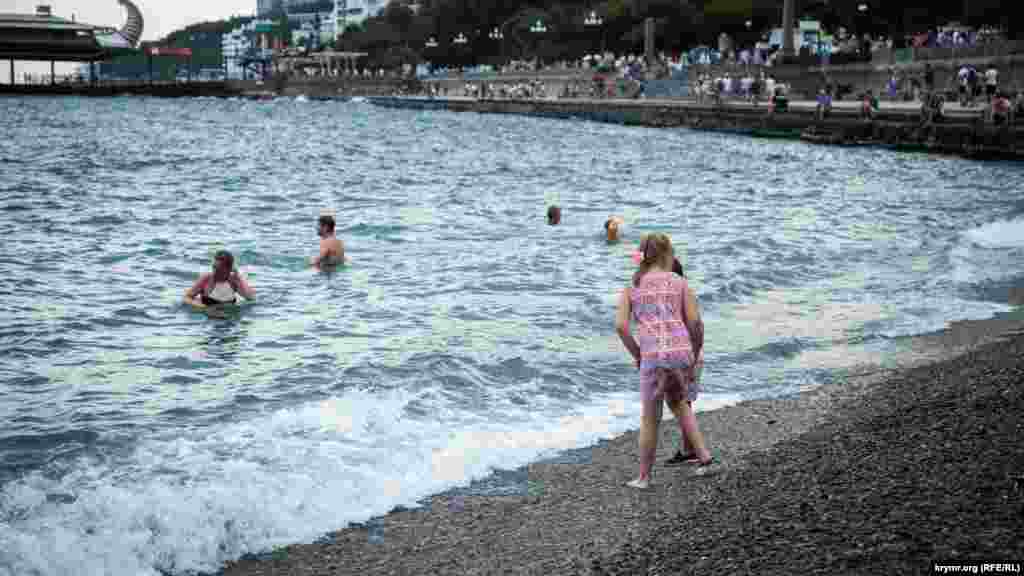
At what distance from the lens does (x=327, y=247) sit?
17656 millimetres

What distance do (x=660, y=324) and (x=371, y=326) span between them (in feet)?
22.5

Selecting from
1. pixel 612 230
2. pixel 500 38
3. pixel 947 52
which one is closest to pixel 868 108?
pixel 947 52

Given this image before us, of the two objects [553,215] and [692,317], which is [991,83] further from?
[692,317]

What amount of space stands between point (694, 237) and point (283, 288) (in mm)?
9168

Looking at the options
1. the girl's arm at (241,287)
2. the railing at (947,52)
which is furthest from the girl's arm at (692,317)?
the railing at (947,52)

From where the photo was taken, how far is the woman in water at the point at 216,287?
1395cm

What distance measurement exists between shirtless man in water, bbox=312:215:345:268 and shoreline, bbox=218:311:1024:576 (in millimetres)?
9440

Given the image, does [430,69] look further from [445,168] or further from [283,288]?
[283,288]

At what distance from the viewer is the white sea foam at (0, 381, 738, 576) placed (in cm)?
663

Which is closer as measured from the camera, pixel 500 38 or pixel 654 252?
pixel 654 252

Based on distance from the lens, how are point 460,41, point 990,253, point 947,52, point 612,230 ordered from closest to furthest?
point 990,253
point 612,230
point 947,52
point 460,41

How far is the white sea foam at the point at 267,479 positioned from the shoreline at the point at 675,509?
289 millimetres

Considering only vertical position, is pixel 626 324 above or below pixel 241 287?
above

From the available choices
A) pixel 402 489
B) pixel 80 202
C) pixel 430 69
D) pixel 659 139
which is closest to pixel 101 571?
pixel 402 489
